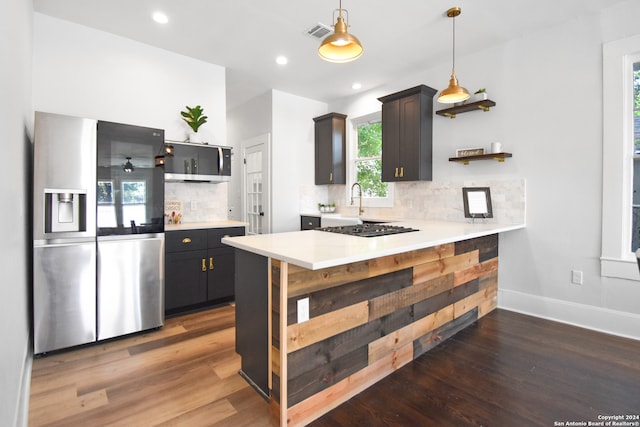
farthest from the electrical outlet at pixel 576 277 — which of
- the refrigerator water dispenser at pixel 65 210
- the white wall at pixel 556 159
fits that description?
the refrigerator water dispenser at pixel 65 210

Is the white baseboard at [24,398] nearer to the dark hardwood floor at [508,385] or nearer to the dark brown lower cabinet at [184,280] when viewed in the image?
the dark brown lower cabinet at [184,280]

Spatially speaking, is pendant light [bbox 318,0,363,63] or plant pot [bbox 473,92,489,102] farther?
plant pot [bbox 473,92,489,102]

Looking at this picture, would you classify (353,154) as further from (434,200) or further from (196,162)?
(196,162)

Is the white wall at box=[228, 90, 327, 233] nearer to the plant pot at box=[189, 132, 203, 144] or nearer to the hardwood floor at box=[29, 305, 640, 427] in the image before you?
the plant pot at box=[189, 132, 203, 144]

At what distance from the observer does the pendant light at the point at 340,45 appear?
1.99 meters

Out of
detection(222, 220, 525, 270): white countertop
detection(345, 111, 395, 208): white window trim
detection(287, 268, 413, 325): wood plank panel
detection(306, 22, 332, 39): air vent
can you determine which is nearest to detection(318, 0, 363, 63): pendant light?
detection(306, 22, 332, 39): air vent

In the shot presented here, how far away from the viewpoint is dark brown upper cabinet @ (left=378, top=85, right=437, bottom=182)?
3.93 meters

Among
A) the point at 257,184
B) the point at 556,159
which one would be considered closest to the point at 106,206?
the point at 257,184

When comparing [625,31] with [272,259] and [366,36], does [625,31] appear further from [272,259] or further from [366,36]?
[272,259]

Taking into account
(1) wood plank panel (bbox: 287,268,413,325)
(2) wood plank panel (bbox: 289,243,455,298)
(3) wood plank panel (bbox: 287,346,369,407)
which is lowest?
(3) wood plank panel (bbox: 287,346,369,407)

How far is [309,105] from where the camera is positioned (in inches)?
215

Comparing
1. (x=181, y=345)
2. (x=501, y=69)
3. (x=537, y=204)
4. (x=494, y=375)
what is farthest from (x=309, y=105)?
(x=494, y=375)

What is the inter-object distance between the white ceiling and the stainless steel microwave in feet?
3.73

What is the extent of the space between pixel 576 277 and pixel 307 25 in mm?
3555
